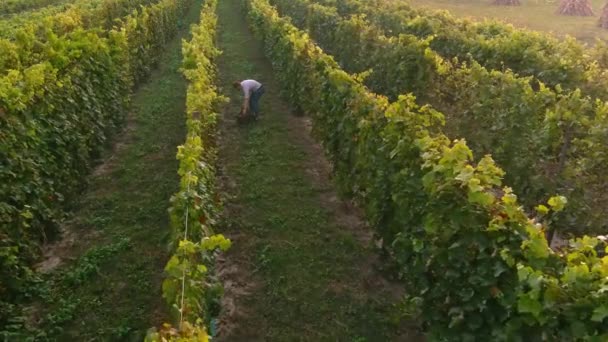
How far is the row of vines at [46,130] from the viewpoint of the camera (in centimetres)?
724

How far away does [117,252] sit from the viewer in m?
8.44

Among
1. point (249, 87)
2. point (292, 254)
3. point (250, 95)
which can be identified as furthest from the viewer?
point (250, 95)

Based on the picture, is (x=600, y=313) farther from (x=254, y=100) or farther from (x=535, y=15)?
(x=535, y=15)

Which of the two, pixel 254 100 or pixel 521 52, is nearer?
pixel 521 52

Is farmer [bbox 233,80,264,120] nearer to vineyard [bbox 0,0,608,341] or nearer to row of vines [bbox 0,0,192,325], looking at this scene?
vineyard [bbox 0,0,608,341]

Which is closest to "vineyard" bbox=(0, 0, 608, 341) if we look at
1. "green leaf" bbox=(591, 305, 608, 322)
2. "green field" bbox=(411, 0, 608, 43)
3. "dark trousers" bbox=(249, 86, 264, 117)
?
"green leaf" bbox=(591, 305, 608, 322)

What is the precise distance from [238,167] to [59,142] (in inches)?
153

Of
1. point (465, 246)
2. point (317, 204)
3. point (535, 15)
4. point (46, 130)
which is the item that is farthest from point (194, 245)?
point (535, 15)

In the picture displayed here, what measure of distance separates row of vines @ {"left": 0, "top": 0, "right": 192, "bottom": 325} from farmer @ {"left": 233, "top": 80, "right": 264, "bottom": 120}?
3006 millimetres

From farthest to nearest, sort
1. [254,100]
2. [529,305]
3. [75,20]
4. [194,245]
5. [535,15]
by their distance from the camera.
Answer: [535,15], [75,20], [254,100], [194,245], [529,305]

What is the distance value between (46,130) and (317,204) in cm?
476

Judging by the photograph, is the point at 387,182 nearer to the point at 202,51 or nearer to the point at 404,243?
the point at 404,243

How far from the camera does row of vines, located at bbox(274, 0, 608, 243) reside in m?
8.29

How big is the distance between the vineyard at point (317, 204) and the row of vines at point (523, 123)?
4cm
